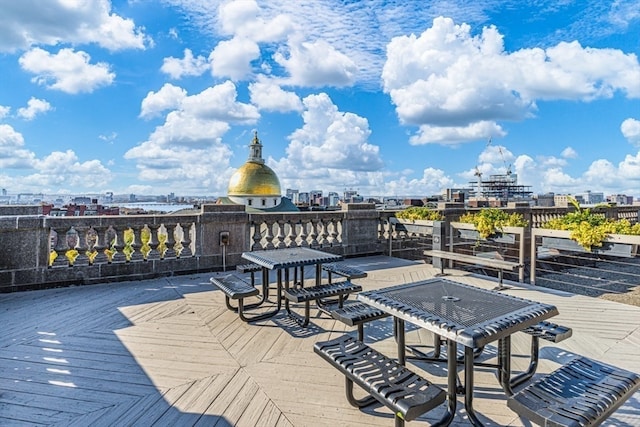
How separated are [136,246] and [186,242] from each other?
2.82ft

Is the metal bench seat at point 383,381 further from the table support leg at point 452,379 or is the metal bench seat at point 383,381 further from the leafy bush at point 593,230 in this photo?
the leafy bush at point 593,230

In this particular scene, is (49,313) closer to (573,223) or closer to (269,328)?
(269,328)

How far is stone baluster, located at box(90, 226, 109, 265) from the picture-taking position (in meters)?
6.24

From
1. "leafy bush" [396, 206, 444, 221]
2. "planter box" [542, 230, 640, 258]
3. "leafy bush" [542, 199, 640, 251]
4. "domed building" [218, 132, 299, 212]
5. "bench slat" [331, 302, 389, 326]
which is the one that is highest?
"domed building" [218, 132, 299, 212]

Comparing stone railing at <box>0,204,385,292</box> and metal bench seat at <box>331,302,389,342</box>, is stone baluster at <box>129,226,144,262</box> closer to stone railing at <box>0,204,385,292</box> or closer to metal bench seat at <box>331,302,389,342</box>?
stone railing at <box>0,204,385,292</box>

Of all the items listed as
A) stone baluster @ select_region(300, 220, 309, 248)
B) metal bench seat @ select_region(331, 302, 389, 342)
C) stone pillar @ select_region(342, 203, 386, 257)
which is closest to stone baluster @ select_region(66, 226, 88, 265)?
stone baluster @ select_region(300, 220, 309, 248)

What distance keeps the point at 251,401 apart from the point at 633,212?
673 inches

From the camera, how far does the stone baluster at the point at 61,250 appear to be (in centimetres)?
595

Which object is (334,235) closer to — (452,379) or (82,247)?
(82,247)

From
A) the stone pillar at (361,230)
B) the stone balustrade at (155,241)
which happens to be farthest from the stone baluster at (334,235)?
the stone pillar at (361,230)

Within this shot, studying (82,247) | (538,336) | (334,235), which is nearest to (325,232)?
(334,235)

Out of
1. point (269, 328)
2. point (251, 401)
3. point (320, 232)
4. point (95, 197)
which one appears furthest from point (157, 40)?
point (95, 197)

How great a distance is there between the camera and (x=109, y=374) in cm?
310

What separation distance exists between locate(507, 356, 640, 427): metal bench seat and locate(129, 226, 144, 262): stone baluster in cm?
627
